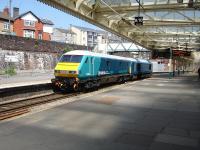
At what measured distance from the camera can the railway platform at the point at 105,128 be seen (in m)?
9.05

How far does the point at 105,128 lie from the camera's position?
36.0 feet

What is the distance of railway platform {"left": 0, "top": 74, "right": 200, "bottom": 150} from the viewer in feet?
29.7

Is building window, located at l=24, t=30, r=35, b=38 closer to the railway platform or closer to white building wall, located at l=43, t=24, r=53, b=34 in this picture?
white building wall, located at l=43, t=24, r=53, b=34

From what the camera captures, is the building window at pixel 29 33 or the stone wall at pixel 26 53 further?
the building window at pixel 29 33

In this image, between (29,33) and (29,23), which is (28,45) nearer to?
(29,33)

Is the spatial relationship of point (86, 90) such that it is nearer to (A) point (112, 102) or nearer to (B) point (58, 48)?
(A) point (112, 102)

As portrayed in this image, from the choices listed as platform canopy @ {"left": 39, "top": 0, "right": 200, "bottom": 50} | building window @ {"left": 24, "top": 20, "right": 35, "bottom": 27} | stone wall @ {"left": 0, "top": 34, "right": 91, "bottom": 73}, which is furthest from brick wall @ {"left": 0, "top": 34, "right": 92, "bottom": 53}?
building window @ {"left": 24, "top": 20, "right": 35, "bottom": 27}

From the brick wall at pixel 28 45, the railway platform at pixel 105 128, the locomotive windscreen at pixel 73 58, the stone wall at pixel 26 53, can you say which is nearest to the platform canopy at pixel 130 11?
the locomotive windscreen at pixel 73 58

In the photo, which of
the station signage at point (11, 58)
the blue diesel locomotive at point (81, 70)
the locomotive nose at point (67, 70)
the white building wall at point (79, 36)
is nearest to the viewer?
the locomotive nose at point (67, 70)

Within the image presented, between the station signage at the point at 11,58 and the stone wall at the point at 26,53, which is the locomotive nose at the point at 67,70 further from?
the station signage at the point at 11,58

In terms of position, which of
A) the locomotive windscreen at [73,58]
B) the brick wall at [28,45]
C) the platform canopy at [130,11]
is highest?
the platform canopy at [130,11]

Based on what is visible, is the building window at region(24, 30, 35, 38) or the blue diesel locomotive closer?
the blue diesel locomotive

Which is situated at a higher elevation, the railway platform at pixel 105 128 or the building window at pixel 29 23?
the building window at pixel 29 23

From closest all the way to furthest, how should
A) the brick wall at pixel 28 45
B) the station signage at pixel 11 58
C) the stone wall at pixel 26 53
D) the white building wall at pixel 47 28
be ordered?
the station signage at pixel 11 58, the stone wall at pixel 26 53, the brick wall at pixel 28 45, the white building wall at pixel 47 28
